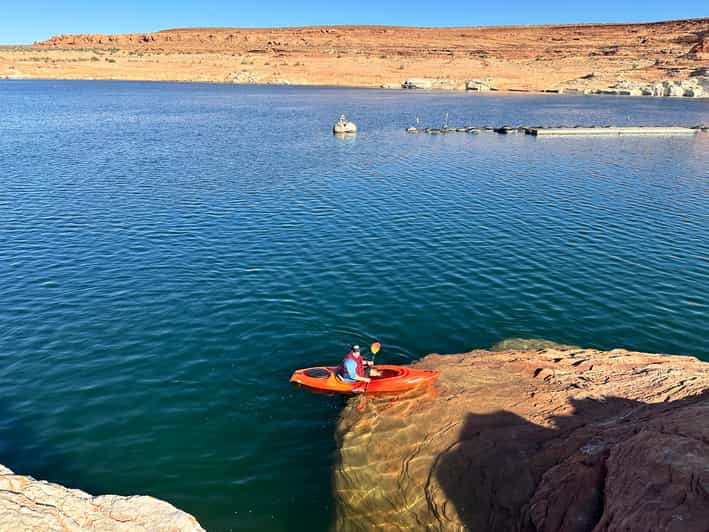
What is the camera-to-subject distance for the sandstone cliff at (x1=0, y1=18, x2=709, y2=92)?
13638 centimetres

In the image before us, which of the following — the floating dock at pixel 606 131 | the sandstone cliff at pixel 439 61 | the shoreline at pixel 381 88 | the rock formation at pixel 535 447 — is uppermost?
the sandstone cliff at pixel 439 61

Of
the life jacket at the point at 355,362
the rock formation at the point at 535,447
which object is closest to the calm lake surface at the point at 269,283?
the life jacket at the point at 355,362

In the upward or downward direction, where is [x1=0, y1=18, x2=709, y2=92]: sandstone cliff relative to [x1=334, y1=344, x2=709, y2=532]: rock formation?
upward

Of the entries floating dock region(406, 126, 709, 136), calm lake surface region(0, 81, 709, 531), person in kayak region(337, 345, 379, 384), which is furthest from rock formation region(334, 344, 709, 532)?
floating dock region(406, 126, 709, 136)

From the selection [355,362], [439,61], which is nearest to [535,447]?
[355,362]

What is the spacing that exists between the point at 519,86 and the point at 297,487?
461ft

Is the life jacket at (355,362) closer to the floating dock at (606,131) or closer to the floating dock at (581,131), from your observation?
the floating dock at (581,131)

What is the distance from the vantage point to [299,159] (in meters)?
50.8

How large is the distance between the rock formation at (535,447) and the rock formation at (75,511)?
442cm

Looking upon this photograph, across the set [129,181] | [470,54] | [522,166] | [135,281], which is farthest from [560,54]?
[135,281]

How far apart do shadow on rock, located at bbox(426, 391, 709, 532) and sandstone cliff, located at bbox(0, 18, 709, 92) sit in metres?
131

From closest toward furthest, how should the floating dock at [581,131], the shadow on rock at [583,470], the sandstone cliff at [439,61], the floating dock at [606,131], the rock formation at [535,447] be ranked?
the shadow on rock at [583,470] < the rock formation at [535,447] < the floating dock at [606,131] < the floating dock at [581,131] < the sandstone cliff at [439,61]

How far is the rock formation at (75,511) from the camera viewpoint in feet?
29.3

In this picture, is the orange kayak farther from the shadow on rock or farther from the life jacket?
the shadow on rock
